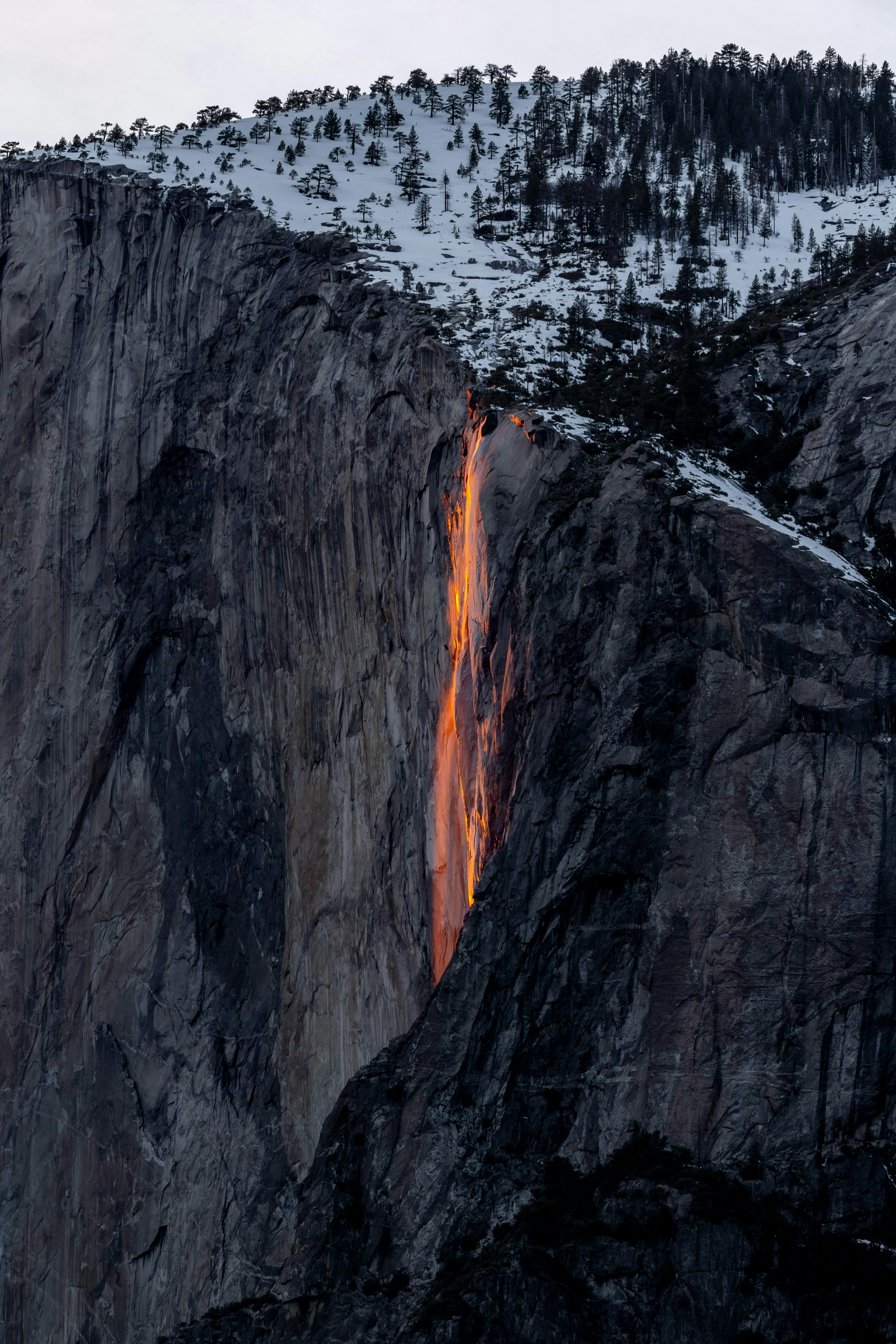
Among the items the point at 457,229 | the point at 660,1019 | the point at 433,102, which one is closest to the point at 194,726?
the point at 660,1019

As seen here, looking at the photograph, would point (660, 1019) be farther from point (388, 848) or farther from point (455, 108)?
point (455, 108)

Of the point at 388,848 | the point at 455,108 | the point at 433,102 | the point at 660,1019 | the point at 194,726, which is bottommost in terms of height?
the point at 660,1019

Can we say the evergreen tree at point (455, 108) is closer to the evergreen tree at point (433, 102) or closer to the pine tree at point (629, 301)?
the evergreen tree at point (433, 102)

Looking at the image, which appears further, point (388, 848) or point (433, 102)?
point (433, 102)

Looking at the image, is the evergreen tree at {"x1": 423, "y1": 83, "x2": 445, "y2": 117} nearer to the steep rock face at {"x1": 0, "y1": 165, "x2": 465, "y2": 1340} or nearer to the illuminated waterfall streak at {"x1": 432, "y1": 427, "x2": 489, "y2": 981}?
the steep rock face at {"x1": 0, "y1": 165, "x2": 465, "y2": 1340}

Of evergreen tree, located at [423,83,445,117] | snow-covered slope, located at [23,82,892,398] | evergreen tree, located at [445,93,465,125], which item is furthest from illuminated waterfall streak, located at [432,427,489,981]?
evergreen tree, located at [423,83,445,117]

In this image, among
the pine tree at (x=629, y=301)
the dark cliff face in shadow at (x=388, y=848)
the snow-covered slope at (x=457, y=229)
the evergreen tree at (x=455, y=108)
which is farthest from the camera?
the evergreen tree at (x=455, y=108)

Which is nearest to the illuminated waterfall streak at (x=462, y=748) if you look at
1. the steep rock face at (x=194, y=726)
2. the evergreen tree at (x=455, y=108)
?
the steep rock face at (x=194, y=726)
